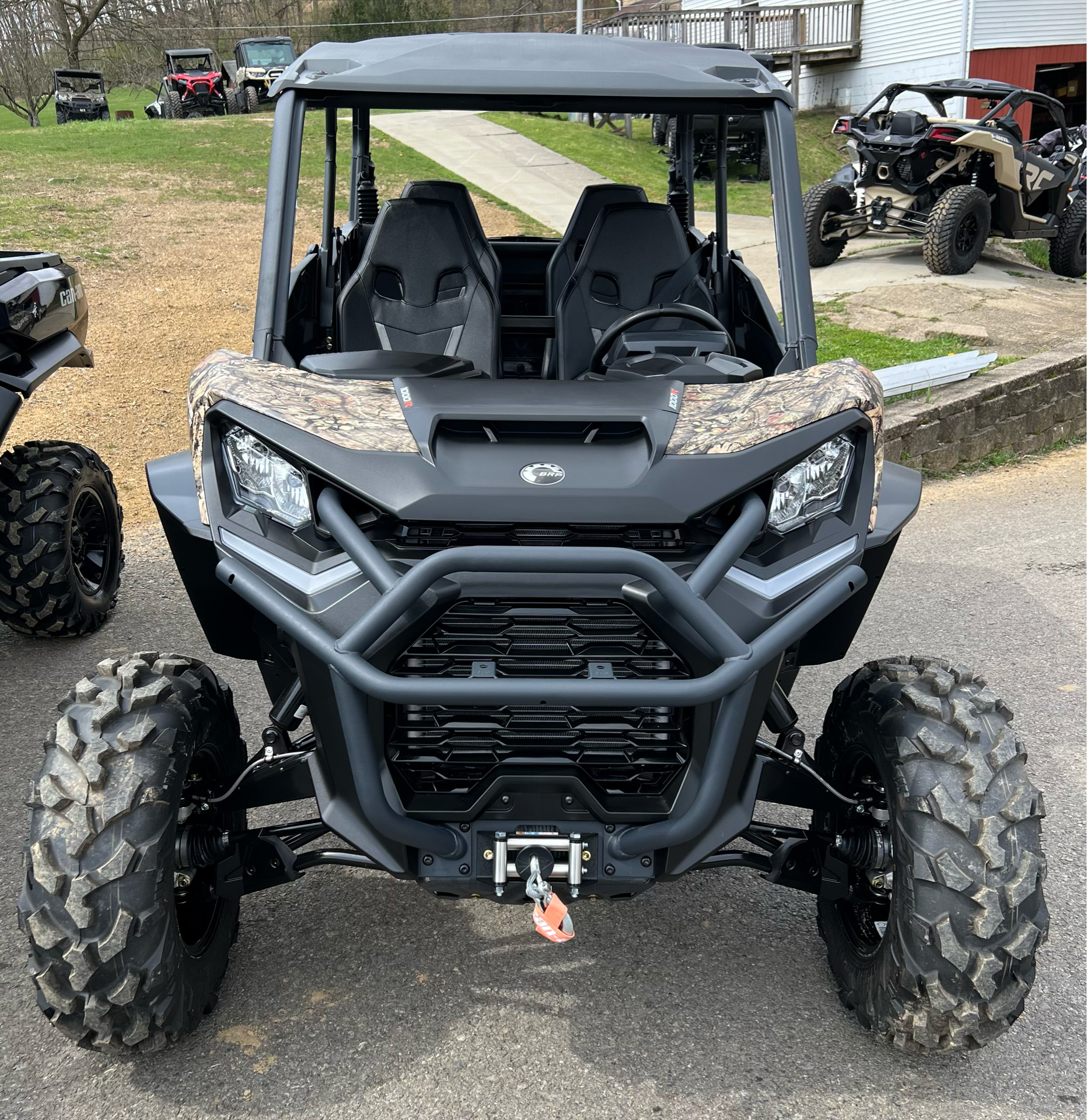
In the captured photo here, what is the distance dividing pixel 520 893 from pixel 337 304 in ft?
6.89

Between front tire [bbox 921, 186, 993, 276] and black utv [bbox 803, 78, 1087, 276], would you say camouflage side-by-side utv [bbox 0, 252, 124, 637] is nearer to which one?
black utv [bbox 803, 78, 1087, 276]

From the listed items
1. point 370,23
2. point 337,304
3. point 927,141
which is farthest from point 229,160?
point 370,23

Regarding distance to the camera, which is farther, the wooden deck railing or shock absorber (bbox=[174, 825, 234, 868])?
the wooden deck railing

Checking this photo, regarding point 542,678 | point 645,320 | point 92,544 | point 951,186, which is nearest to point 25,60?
point 951,186

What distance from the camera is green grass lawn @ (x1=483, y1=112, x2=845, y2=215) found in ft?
55.3

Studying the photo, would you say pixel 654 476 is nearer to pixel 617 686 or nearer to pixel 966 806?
pixel 617 686

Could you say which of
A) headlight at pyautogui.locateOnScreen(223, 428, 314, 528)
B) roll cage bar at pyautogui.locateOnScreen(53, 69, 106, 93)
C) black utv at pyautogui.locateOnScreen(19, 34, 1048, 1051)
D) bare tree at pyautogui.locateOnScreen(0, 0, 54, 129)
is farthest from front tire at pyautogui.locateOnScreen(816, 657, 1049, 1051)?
bare tree at pyautogui.locateOnScreen(0, 0, 54, 129)

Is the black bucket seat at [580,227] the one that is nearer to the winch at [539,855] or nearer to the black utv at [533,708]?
the black utv at [533,708]

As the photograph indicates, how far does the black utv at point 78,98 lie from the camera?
30.1 m

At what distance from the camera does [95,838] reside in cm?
217

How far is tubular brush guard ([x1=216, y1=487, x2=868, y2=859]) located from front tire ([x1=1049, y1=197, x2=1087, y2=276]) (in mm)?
11248

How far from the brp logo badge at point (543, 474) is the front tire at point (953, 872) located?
0.86 metres

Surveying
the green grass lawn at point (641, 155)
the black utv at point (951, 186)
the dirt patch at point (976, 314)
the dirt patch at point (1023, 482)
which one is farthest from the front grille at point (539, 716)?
the green grass lawn at point (641, 155)

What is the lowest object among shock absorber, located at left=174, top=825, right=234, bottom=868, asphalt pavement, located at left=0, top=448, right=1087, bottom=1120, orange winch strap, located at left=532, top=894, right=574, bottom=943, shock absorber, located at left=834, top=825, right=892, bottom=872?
asphalt pavement, located at left=0, top=448, right=1087, bottom=1120
